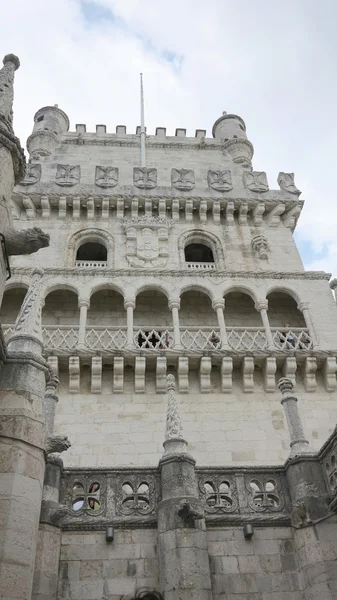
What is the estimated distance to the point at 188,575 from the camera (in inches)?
316

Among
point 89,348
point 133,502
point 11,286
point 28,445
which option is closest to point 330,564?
point 133,502

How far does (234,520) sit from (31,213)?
591 inches

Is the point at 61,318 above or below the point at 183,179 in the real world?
below

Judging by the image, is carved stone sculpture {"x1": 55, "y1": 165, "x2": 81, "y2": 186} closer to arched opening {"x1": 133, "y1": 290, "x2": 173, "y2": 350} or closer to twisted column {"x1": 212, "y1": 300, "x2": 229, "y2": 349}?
arched opening {"x1": 133, "y1": 290, "x2": 173, "y2": 350}

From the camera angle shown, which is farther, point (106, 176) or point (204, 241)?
point (106, 176)

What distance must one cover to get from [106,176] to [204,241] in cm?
515

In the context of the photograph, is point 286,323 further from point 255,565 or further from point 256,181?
point 255,565

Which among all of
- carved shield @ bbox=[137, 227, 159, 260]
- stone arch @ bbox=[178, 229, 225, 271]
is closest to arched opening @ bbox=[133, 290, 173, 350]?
carved shield @ bbox=[137, 227, 159, 260]

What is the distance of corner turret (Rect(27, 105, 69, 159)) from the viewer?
2416 centimetres

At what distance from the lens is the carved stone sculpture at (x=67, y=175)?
858 inches

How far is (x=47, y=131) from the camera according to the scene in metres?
24.9

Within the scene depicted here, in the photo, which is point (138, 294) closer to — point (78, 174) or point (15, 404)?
point (78, 174)

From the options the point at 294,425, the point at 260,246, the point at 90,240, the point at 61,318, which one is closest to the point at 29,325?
the point at 294,425

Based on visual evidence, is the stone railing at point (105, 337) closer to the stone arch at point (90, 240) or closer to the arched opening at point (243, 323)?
the stone arch at point (90, 240)
